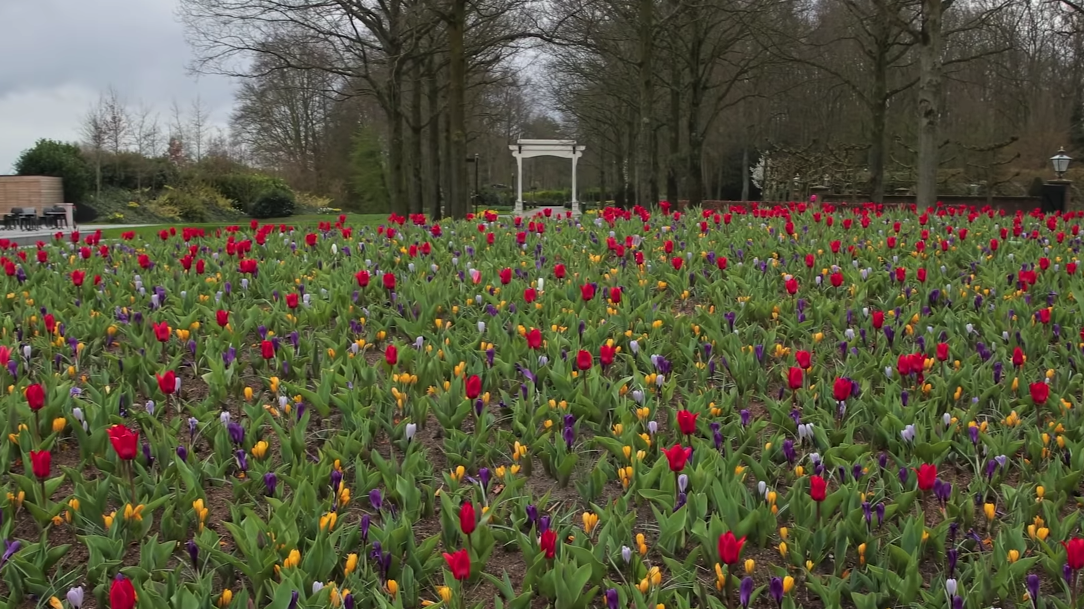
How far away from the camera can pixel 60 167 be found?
35844 millimetres

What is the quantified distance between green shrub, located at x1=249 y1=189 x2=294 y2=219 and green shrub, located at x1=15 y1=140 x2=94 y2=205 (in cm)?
677

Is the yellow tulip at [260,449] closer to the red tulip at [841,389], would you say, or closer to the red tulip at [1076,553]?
the red tulip at [841,389]

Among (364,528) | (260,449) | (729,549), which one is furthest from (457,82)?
(729,549)

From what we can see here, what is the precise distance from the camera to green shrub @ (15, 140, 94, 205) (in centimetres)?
3581

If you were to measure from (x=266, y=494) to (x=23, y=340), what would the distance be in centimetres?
224

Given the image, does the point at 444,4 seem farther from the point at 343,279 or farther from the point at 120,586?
the point at 120,586

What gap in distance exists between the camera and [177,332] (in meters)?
4.27

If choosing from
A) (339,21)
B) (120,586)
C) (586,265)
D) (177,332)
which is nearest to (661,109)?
(339,21)

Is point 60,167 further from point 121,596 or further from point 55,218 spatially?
point 121,596

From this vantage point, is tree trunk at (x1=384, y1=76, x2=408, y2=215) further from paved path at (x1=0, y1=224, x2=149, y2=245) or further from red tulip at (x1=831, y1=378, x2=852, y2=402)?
red tulip at (x1=831, y1=378, x2=852, y2=402)

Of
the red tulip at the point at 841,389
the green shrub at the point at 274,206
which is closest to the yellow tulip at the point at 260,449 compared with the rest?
the red tulip at the point at 841,389

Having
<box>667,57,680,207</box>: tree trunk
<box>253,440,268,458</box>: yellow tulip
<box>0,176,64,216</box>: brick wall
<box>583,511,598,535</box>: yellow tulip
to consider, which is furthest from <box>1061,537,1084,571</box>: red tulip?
<box>0,176,64,216</box>: brick wall

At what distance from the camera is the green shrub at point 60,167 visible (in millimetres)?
35812

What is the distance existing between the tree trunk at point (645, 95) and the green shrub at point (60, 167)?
93.2 ft
